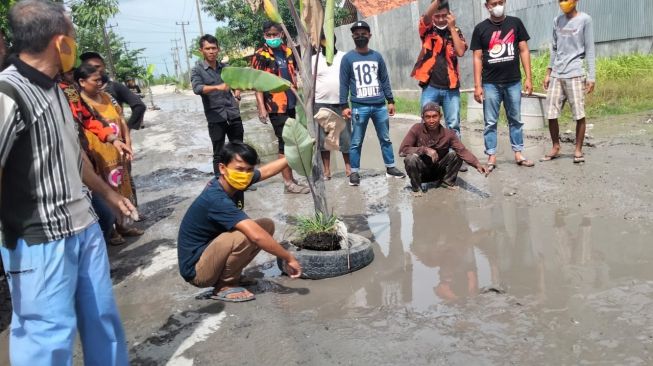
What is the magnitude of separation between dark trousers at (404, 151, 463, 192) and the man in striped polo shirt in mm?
3894

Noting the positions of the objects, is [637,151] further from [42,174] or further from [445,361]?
[42,174]

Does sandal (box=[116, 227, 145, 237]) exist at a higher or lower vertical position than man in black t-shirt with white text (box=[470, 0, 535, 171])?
lower

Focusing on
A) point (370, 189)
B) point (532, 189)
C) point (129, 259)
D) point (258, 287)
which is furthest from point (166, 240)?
point (532, 189)

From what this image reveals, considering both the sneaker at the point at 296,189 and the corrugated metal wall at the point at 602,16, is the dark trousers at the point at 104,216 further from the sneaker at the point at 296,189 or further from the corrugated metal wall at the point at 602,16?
the corrugated metal wall at the point at 602,16

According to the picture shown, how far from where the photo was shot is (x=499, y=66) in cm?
605

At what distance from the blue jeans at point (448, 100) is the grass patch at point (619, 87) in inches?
128

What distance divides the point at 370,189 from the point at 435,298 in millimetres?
2885

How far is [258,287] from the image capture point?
154 inches

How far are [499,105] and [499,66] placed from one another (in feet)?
1.49

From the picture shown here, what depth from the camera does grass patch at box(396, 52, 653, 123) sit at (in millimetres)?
9000

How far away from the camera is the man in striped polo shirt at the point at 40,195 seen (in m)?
2.12

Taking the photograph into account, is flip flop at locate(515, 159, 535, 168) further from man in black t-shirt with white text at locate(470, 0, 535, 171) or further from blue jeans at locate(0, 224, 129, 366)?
blue jeans at locate(0, 224, 129, 366)

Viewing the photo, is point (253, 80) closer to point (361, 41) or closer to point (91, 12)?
point (361, 41)

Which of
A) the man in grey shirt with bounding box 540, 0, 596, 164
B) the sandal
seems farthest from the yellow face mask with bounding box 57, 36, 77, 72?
the man in grey shirt with bounding box 540, 0, 596, 164
